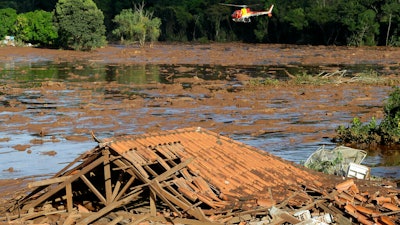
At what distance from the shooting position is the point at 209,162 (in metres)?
10.7

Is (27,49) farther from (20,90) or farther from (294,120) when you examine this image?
(294,120)

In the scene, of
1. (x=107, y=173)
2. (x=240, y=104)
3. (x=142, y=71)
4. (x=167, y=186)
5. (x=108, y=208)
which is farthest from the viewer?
(x=142, y=71)

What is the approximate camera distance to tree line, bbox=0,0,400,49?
75688mm

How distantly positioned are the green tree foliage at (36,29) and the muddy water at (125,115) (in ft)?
93.2

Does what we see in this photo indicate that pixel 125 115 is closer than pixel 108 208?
No

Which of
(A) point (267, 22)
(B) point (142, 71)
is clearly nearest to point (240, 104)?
(B) point (142, 71)

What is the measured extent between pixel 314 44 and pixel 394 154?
223 feet

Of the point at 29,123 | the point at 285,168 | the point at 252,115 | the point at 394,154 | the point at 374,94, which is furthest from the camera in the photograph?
the point at 374,94

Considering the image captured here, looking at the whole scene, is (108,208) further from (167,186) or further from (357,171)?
(357,171)

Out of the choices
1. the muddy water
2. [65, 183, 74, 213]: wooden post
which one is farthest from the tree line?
[65, 183, 74, 213]: wooden post

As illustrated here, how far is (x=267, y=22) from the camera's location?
92.1 meters

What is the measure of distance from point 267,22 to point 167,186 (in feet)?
277

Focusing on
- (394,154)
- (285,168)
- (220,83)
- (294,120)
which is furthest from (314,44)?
(285,168)

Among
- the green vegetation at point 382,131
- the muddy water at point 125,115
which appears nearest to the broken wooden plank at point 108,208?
the muddy water at point 125,115
